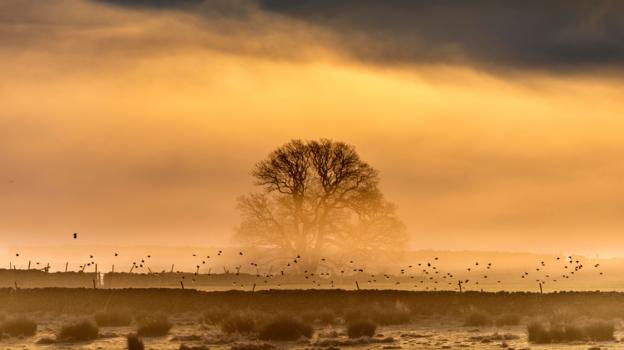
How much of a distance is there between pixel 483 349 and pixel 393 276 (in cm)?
6257

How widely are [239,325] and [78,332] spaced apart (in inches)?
319

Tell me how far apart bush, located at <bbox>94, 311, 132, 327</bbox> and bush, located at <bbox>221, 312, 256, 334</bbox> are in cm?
824

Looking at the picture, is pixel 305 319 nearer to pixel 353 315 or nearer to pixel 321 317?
pixel 321 317

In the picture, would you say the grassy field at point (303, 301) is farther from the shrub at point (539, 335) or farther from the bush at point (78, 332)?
the shrub at point (539, 335)

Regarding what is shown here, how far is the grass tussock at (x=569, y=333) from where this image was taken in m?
48.9

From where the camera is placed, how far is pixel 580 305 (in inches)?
2554

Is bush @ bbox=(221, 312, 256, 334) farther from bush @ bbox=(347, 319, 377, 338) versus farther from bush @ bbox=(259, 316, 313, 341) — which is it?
bush @ bbox=(347, 319, 377, 338)

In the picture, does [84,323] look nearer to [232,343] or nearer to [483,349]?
[232,343]

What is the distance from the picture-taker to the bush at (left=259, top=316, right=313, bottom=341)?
169ft

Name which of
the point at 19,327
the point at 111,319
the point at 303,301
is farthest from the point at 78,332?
the point at 303,301

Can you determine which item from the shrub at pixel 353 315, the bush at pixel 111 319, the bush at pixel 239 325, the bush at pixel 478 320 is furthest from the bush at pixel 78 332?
the bush at pixel 478 320

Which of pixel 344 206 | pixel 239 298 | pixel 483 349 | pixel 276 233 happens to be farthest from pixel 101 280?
pixel 483 349

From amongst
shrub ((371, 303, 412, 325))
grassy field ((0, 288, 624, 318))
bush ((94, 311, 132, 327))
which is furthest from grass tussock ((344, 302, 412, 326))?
bush ((94, 311, 132, 327))

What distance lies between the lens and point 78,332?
5219 centimetres
